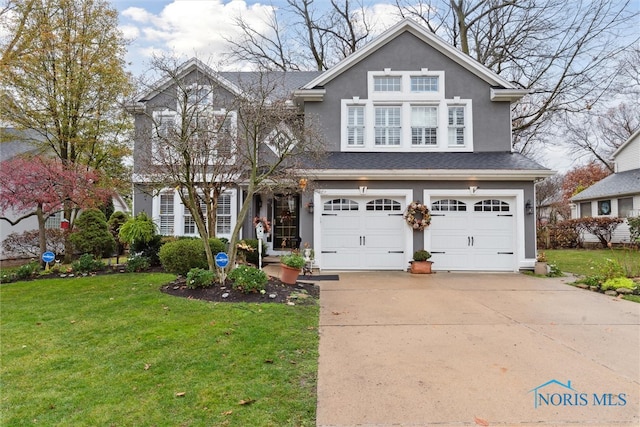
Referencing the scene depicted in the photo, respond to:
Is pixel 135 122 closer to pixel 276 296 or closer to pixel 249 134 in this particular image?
pixel 249 134

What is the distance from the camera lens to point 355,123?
11609 mm

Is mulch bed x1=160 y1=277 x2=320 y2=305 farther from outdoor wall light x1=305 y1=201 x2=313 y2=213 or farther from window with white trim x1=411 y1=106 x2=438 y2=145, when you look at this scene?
window with white trim x1=411 y1=106 x2=438 y2=145

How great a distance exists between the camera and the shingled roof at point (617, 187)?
1889 cm

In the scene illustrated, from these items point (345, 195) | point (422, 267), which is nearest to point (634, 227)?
point (422, 267)

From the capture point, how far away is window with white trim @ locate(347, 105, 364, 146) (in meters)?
11.6

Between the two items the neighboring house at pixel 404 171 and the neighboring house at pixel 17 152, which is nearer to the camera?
the neighboring house at pixel 404 171

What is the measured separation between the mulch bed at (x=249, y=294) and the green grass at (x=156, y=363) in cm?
34

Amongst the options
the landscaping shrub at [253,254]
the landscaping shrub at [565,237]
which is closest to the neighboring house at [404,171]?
the landscaping shrub at [253,254]

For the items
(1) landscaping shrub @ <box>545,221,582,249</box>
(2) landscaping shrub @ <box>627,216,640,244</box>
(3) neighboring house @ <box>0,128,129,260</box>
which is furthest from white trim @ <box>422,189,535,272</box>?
(3) neighboring house @ <box>0,128,129,260</box>

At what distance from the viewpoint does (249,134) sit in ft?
24.7

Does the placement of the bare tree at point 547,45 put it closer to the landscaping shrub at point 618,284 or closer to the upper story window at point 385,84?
the upper story window at point 385,84

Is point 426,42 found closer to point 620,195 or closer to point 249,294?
point 249,294

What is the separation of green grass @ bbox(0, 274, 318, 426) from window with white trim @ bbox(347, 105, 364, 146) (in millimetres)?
6990

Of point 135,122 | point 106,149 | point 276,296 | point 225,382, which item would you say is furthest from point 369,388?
point 106,149
